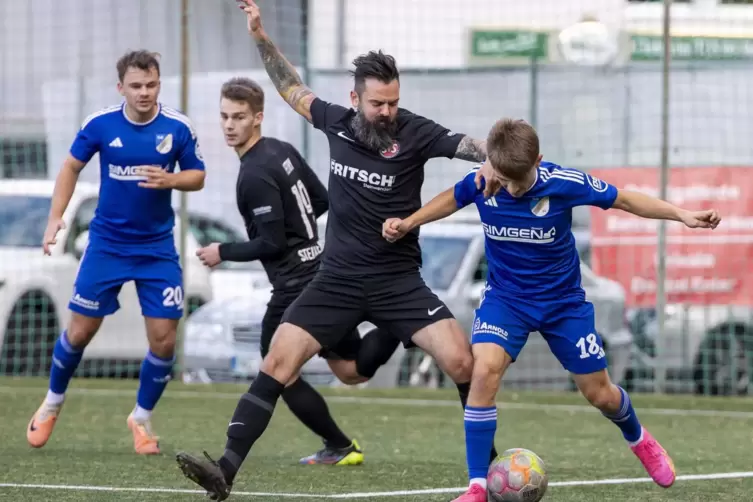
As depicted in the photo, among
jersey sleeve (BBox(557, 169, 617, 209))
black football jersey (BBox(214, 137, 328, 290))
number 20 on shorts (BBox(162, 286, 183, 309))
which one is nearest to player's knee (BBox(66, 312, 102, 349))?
number 20 on shorts (BBox(162, 286, 183, 309))

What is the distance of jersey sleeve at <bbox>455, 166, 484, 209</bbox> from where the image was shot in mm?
6799

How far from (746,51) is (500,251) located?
6873 millimetres

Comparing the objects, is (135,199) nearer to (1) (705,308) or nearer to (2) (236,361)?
(2) (236,361)

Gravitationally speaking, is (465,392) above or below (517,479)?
above

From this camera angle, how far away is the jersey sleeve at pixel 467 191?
6.80 metres

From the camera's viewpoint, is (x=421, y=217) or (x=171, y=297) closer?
(x=421, y=217)

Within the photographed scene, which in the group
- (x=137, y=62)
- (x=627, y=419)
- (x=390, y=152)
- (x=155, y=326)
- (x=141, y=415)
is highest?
(x=137, y=62)

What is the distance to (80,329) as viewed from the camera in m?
8.61

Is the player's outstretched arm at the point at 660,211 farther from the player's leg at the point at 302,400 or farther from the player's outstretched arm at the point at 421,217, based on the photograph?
the player's leg at the point at 302,400

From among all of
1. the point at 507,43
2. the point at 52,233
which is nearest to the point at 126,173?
the point at 52,233

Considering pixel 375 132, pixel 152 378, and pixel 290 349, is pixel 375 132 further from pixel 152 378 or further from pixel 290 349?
pixel 152 378

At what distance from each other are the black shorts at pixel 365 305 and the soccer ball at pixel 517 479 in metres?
0.80

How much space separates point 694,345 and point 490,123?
8.49ft

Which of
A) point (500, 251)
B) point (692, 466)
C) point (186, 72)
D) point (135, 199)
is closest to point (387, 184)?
point (500, 251)
